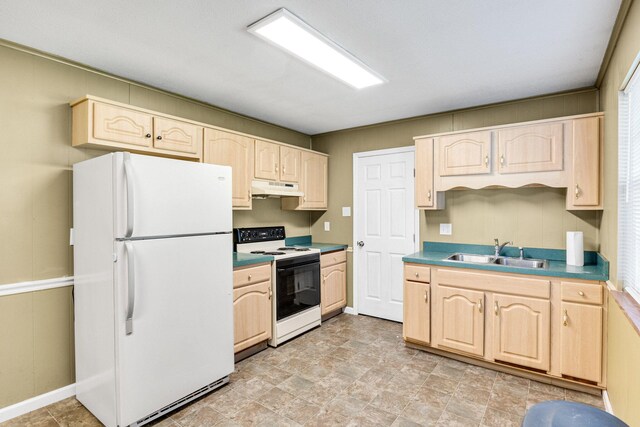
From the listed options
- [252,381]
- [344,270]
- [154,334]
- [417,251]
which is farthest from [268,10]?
[344,270]

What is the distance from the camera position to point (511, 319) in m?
2.79

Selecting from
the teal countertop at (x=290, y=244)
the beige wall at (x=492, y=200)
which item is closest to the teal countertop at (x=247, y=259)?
the teal countertop at (x=290, y=244)

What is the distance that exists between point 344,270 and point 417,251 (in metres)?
1.03

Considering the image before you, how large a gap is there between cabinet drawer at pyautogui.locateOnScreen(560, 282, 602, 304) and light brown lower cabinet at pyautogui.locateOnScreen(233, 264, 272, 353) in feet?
8.33

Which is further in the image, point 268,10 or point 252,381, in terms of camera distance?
point 252,381

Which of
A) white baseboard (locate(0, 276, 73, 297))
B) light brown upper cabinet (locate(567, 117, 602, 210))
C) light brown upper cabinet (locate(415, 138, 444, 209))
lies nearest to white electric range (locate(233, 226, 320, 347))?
light brown upper cabinet (locate(415, 138, 444, 209))

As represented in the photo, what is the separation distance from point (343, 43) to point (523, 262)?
2573mm

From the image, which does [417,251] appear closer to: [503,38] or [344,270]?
[344,270]

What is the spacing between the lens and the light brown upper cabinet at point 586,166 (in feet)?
8.85

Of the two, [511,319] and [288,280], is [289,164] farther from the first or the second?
[511,319]

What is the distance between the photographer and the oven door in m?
3.47

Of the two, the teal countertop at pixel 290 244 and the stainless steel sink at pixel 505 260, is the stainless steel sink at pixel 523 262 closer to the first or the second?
the stainless steel sink at pixel 505 260

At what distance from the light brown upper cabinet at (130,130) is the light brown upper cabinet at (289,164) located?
3.67 ft

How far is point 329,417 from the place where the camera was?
226cm
